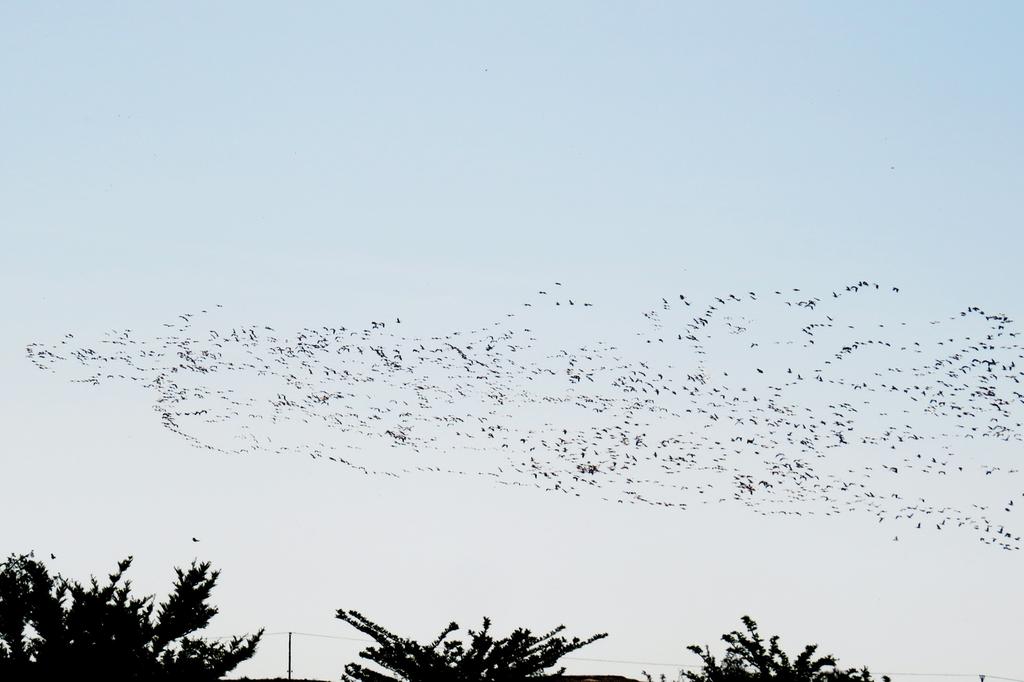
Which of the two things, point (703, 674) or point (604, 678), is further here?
point (604, 678)

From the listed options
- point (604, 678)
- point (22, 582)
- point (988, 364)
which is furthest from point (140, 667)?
point (604, 678)

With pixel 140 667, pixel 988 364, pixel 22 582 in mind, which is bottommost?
pixel 140 667

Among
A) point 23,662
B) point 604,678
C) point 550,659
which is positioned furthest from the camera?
point 604,678

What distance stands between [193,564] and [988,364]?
19594mm

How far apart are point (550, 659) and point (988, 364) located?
1400cm

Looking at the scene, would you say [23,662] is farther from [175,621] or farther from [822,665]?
[822,665]

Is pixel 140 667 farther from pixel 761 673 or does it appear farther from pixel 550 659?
pixel 761 673

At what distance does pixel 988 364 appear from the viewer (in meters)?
28.6

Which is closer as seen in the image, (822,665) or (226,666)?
(226,666)

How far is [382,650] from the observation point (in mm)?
21766

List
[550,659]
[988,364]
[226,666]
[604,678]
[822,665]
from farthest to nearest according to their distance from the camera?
[604,678], [988,364], [822,665], [550,659], [226,666]

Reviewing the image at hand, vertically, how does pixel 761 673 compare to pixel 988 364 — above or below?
below

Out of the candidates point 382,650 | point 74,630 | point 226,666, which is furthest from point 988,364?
point 74,630

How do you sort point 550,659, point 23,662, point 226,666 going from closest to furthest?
point 23,662, point 226,666, point 550,659
